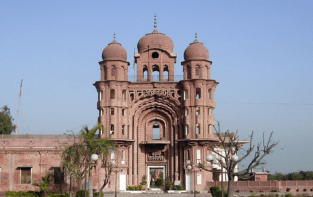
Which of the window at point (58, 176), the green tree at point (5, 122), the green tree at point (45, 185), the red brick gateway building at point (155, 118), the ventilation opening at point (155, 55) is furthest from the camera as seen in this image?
the green tree at point (5, 122)

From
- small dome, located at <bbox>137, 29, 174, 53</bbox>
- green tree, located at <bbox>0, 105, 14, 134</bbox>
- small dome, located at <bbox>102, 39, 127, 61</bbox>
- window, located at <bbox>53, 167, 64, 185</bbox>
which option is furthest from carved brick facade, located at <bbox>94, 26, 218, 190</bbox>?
green tree, located at <bbox>0, 105, 14, 134</bbox>

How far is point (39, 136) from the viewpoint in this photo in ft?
166

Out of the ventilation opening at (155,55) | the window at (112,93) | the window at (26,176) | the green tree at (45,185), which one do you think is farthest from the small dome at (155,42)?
the green tree at (45,185)

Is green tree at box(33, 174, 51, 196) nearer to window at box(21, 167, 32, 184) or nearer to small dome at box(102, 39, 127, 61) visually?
window at box(21, 167, 32, 184)

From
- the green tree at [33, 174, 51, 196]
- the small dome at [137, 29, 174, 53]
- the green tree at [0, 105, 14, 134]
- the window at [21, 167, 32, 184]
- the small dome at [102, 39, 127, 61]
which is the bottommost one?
the green tree at [33, 174, 51, 196]

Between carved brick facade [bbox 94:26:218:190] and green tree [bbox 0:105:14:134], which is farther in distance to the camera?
green tree [bbox 0:105:14:134]

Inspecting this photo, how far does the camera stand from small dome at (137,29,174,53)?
5575cm

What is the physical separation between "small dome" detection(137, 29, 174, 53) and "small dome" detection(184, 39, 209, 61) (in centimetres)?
332

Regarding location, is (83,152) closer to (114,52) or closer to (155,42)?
(114,52)

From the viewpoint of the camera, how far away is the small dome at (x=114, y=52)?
173 feet

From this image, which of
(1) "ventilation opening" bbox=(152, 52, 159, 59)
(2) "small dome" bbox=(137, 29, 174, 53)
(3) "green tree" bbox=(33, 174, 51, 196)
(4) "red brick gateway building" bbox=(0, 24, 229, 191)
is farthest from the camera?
(1) "ventilation opening" bbox=(152, 52, 159, 59)

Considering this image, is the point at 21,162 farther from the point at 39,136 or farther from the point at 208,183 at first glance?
the point at 208,183

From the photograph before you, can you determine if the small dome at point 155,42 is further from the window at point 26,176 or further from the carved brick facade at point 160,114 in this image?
the window at point 26,176

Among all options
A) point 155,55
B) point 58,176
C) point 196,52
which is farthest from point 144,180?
point 196,52
